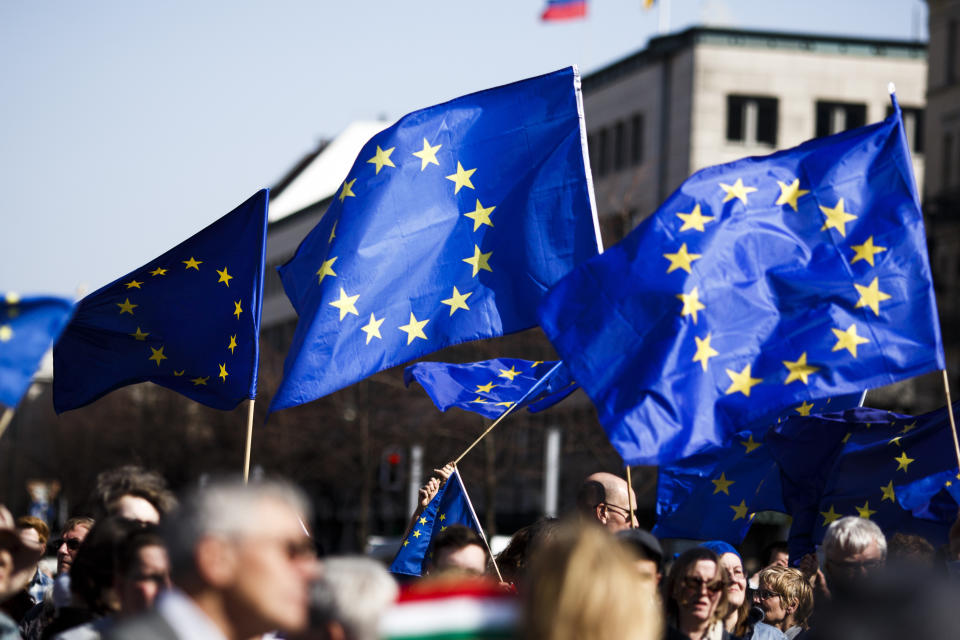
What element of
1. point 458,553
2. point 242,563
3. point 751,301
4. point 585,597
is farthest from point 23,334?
point 751,301

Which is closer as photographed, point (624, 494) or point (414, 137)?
point (624, 494)

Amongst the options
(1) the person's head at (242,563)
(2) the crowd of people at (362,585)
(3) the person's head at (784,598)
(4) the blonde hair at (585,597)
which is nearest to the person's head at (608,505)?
(3) the person's head at (784,598)

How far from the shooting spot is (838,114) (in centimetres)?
4997

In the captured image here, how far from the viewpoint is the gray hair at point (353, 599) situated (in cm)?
434

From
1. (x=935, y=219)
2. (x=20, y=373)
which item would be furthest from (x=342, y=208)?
(x=935, y=219)

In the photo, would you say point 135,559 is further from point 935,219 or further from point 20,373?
point 935,219

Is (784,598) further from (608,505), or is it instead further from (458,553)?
(458,553)

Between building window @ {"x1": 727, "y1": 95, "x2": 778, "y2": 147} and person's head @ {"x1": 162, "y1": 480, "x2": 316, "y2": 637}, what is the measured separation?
46.3 metres

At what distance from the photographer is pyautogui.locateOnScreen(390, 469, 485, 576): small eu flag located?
10242 millimetres

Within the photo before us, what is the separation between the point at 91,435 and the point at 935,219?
41.3 meters

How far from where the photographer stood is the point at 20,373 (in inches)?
249

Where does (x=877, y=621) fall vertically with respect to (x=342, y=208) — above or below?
below

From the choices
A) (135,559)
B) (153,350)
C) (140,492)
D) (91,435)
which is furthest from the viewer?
(91,435)

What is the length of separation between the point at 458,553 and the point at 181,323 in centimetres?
530
